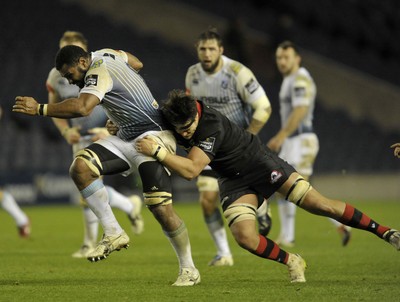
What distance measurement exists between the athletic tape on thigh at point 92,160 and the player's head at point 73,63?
0.61m

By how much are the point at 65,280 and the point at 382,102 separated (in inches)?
768

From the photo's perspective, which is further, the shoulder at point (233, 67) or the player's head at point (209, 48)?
the shoulder at point (233, 67)

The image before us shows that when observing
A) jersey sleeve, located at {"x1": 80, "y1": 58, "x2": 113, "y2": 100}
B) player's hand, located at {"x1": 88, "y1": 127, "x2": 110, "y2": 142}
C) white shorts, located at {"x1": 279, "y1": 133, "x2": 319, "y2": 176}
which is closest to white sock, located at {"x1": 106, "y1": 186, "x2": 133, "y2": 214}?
player's hand, located at {"x1": 88, "y1": 127, "x2": 110, "y2": 142}

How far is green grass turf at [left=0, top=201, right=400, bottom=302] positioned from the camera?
7.41 meters

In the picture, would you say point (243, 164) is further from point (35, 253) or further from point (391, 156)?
point (391, 156)

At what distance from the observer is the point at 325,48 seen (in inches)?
1083

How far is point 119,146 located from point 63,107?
2.51 ft

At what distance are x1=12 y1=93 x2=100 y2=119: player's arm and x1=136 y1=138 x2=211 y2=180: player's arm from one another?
519 millimetres

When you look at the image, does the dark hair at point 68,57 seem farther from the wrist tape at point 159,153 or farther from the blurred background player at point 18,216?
the blurred background player at point 18,216

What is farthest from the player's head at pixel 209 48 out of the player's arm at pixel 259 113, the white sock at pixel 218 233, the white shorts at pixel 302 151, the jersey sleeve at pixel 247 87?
the white shorts at pixel 302 151

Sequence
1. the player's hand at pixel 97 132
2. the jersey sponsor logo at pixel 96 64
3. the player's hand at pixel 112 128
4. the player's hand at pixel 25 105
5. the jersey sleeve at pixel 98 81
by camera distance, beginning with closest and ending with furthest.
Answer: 1. the player's hand at pixel 25 105
2. the jersey sleeve at pixel 98 81
3. the jersey sponsor logo at pixel 96 64
4. the player's hand at pixel 112 128
5. the player's hand at pixel 97 132

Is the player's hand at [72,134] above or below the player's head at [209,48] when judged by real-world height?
below

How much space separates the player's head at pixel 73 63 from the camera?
7793 mm

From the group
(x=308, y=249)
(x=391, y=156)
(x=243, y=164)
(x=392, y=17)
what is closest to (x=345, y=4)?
(x=392, y=17)
